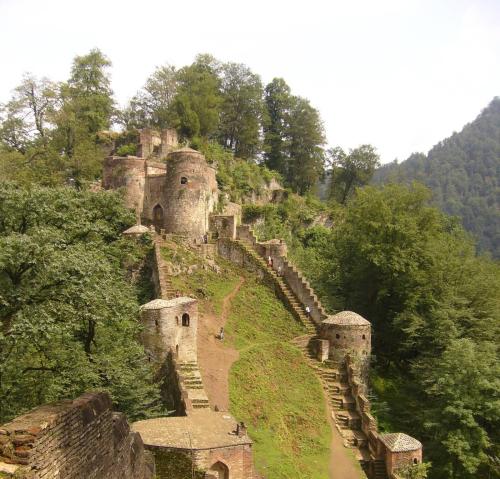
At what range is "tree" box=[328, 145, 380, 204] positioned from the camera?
5153cm

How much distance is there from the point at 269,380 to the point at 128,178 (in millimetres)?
16349

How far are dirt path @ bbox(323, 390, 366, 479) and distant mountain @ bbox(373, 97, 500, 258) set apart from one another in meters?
80.6

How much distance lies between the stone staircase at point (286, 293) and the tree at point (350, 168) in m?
25.9

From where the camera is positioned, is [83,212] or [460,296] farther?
[460,296]

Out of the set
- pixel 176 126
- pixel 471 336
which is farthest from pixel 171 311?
pixel 176 126

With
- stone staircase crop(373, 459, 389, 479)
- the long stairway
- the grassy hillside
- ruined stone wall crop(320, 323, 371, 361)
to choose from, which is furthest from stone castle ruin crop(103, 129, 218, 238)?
stone staircase crop(373, 459, 389, 479)

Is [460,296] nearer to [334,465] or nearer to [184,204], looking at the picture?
[334,465]

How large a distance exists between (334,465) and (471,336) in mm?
11517

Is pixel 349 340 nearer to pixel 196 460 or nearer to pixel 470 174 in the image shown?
pixel 196 460

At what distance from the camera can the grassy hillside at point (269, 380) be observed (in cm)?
1578

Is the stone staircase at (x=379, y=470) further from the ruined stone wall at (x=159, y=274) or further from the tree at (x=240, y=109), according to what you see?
the tree at (x=240, y=109)

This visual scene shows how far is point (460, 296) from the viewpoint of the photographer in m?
25.4

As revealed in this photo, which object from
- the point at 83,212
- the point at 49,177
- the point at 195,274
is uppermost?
the point at 49,177

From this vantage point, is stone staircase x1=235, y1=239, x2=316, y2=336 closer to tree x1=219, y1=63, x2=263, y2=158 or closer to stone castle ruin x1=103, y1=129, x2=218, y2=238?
stone castle ruin x1=103, y1=129, x2=218, y2=238
